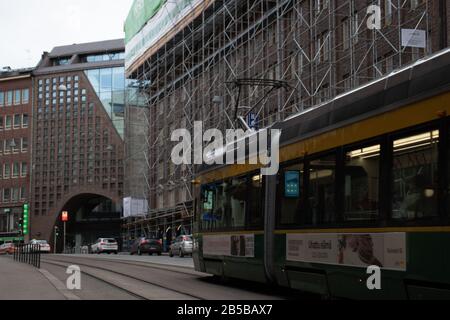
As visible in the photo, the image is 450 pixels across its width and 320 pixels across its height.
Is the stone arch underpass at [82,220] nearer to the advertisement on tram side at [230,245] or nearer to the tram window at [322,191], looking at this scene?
the advertisement on tram side at [230,245]

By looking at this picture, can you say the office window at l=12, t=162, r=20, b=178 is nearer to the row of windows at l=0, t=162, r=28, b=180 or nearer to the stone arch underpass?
the row of windows at l=0, t=162, r=28, b=180

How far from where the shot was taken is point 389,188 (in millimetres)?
8070

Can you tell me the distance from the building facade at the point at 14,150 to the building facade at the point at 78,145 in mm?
2382

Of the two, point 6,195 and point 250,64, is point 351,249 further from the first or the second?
point 6,195

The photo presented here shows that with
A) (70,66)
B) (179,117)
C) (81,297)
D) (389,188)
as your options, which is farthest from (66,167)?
(389,188)

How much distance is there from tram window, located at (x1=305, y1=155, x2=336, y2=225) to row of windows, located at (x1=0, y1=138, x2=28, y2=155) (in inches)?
2906

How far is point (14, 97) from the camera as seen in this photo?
81.1m

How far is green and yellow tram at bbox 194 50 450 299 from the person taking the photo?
733cm

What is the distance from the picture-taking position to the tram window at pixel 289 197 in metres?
10.6

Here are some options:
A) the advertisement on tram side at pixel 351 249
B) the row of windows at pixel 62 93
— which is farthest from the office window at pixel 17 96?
the advertisement on tram side at pixel 351 249

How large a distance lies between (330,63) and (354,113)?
63.8 feet

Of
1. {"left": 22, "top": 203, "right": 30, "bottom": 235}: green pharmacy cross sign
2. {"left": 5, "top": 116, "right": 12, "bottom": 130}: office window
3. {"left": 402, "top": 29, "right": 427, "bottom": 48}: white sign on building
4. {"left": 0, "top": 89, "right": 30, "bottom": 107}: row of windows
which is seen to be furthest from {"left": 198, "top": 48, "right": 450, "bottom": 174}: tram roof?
{"left": 5, "top": 116, "right": 12, "bottom": 130}: office window

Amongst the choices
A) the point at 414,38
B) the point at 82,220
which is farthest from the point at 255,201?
the point at 82,220

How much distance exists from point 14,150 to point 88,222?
1269 cm
